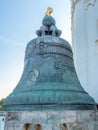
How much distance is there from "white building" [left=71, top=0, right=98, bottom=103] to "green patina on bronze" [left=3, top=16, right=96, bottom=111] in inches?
120

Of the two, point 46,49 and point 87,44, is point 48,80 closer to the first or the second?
point 46,49

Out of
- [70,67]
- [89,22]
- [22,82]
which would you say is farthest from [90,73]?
[22,82]

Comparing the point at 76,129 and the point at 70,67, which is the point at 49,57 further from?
the point at 76,129

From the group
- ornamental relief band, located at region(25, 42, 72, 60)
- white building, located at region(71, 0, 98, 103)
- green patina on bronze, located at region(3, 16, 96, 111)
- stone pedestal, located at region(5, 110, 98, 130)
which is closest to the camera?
stone pedestal, located at region(5, 110, 98, 130)

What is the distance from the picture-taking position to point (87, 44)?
26.0 ft

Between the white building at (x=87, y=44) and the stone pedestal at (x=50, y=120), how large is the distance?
11.3 ft

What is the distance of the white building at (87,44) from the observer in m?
7.48

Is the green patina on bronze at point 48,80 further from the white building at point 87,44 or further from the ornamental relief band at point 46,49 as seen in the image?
the white building at point 87,44

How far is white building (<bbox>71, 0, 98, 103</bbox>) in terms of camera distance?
7.48m

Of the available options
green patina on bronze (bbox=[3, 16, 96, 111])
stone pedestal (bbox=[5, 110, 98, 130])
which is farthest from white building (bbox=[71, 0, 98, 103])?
stone pedestal (bbox=[5, 110, 98, 130])

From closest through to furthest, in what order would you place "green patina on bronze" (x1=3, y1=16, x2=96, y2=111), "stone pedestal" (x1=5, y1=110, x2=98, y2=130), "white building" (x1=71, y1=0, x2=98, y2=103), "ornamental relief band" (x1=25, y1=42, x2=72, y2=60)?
"stone pedestal" (x1=5, y1=110, x2=98, y2=130) < "green patina on bronze" (x1=3, y1=16, x2=96, y2=111) < "ornamental relief band" (x1=25, y1=42, x2=72, y2=60) < "white building" (x1=71, y1=0, x2=98, y2=103)

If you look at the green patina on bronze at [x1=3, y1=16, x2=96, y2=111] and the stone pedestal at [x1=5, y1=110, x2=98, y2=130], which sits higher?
the green patina on bronze at [x1=3, y1=16, x2=96, y2=111]

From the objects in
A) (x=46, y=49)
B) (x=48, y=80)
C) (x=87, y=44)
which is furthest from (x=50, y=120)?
(x=87, y=44)

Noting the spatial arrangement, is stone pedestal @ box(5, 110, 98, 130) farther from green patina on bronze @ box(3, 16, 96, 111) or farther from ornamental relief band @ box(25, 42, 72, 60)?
ornamental relief band @ box(25, 42, 72, 60)
